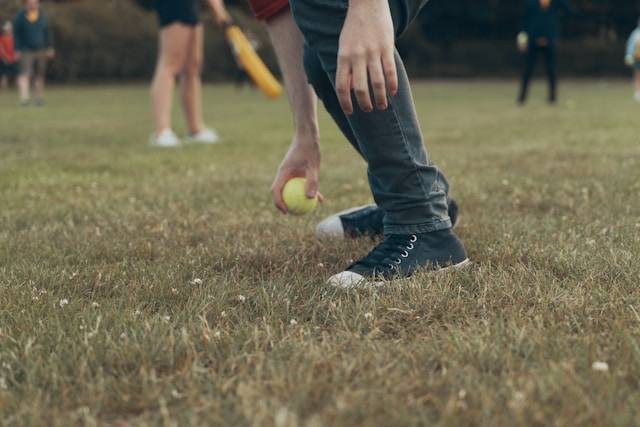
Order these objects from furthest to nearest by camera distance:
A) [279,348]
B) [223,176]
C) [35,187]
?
[223,176], [35,187], [279,348]

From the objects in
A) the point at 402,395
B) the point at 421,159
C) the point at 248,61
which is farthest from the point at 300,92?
the point at 248,61

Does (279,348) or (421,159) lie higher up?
(421,159)

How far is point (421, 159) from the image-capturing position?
7.86 ft

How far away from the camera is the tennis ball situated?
113 inches

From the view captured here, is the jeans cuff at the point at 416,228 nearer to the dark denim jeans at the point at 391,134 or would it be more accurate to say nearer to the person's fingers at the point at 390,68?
the dark denim jeans at the point at 391,134

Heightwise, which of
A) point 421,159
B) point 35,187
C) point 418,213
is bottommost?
point 35,187

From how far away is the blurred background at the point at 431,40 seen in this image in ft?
92.6

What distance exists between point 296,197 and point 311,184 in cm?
12

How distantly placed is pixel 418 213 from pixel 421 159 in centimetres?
17

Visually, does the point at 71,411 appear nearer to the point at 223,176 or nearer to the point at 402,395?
the point at 402,395

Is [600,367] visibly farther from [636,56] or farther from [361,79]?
[636,56]

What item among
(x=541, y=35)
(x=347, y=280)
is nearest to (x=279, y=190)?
(x=347, y=280)

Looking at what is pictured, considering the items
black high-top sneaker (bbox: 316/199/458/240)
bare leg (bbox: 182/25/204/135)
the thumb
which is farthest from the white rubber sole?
bare leg (bbox: 182/25/204/135)

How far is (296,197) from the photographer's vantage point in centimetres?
288
